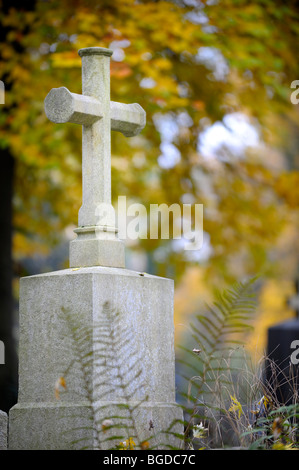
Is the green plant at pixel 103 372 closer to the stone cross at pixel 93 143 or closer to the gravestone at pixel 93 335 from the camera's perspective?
the gravestone at pixel 93 335

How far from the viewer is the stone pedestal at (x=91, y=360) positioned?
3.82 m

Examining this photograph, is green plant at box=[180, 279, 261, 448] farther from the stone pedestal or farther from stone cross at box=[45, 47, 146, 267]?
stone cross at box=[45, 47, 146, 267]

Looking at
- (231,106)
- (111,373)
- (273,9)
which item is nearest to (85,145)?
(111,373)

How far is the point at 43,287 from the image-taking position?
410cm

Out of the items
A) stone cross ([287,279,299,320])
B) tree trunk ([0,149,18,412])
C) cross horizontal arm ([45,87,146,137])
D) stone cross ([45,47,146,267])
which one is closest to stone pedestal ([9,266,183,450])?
stone cross ([45,47,146,267])

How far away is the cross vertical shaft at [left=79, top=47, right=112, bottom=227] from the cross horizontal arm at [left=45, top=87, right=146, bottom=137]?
0.18ft

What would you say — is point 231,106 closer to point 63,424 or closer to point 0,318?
point 0,318

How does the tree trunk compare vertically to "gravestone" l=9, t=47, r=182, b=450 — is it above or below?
above

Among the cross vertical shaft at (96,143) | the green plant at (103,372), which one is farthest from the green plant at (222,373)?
the cross vertical shaft at (96,143)

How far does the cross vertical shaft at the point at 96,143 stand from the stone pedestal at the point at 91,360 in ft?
1.58

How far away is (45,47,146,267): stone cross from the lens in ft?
14.1

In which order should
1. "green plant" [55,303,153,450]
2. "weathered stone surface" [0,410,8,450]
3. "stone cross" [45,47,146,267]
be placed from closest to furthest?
"green plant" [55,303,153,450]
"weathered stone surface" [0,410,8,450]
"stone cross" [45,47,146,267]

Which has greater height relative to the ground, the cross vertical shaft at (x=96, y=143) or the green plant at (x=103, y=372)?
the cross vertical shaft at (x=96, y=143)

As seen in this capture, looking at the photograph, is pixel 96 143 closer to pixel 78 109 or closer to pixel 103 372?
pixel 78 109
